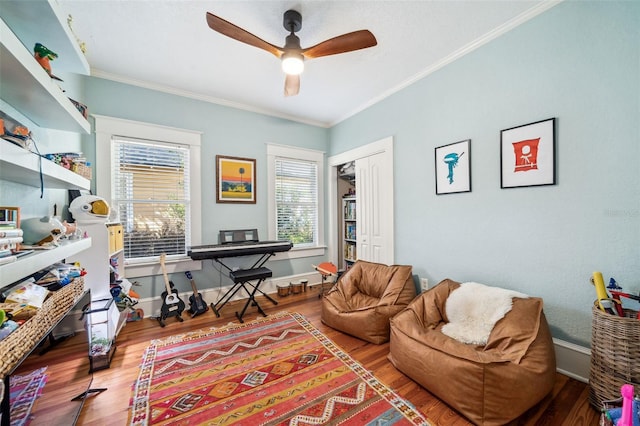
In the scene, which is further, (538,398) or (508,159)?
(508,159)

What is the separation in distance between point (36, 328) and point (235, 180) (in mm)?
2628

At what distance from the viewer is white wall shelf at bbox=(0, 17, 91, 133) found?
847mm

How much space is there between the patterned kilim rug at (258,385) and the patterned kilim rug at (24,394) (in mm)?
651

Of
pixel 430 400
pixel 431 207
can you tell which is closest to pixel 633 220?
pixel 431 207

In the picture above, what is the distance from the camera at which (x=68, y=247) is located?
126cm

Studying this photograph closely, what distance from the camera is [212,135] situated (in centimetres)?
329

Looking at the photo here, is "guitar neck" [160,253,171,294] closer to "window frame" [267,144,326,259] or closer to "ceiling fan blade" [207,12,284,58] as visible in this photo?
"window frame" [267,144,326,259]

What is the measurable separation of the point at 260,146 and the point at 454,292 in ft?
10.3

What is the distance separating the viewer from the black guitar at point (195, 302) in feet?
9.52

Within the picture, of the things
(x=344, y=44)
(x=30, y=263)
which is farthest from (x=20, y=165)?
(x=344, y=44)

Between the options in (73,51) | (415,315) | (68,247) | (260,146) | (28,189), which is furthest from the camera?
(260,146)

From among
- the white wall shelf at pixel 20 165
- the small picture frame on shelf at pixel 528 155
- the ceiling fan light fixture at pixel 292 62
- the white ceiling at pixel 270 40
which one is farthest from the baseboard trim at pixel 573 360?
the white wall shelf at pixel 20 165

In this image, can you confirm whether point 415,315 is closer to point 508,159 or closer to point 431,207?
point 431,207

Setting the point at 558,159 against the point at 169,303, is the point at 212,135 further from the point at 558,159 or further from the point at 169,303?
the point at 558,159
